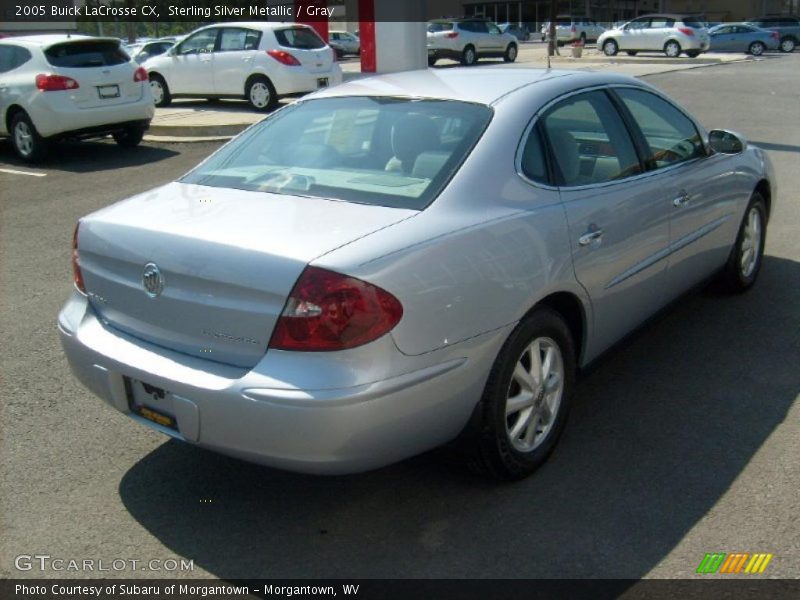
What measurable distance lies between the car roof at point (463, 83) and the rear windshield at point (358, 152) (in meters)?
0.07

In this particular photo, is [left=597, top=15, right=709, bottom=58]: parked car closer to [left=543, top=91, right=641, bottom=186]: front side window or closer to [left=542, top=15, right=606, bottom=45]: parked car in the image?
[left=542, top=15, right=606, bottom=45]: parked car

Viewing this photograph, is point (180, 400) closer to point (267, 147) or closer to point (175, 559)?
point (175, 559)

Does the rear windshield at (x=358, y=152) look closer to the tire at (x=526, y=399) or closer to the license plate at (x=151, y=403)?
the tire at (x=526, y=399)

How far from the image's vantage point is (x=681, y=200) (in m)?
4.66

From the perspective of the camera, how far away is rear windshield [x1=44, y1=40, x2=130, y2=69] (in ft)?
38.9

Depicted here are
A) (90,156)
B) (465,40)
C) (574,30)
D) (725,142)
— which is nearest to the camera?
(725,142)

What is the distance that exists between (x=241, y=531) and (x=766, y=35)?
4057 cm

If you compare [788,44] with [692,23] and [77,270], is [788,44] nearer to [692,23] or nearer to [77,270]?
[692,23]

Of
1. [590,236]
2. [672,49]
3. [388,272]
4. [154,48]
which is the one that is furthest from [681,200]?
[672,49]

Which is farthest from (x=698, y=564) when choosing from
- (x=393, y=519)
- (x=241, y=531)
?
(x=241, y=531)

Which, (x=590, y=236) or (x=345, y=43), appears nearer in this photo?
(x=590, y=236)

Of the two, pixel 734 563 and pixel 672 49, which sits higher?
pixel 734 563

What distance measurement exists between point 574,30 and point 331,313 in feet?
161

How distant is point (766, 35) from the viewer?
3856 cm
